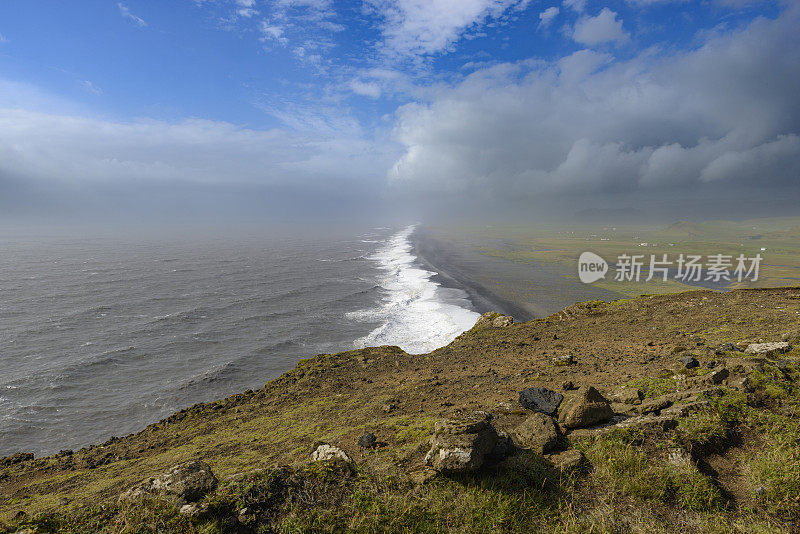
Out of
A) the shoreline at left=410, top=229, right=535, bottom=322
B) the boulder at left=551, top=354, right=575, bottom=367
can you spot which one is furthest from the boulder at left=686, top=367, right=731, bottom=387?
the shoreline at left=410, top=229, right=535, bottom=322

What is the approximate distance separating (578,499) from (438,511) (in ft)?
7.56

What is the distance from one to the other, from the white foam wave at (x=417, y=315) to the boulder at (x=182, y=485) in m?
20.6

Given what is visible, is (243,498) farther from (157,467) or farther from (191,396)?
(191,396)

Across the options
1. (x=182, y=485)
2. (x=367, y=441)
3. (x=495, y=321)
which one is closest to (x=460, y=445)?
(x=367, y=441)

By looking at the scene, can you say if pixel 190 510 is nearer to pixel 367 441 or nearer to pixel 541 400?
pixel 367 441

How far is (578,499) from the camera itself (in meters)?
5.43

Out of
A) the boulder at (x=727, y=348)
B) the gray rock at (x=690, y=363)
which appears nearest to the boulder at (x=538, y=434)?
the gray rock at (x=690, y=363)

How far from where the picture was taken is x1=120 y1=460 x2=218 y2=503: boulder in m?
5.12

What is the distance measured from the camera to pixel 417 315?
36250 millimetres

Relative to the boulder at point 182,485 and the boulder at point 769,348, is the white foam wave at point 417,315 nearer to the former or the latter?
the boulder at point 769,348

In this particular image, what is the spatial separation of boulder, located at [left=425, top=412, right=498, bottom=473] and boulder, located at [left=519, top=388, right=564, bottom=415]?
265cm

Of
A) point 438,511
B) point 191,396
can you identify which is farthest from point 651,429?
point 191,396

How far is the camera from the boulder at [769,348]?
9.55 m

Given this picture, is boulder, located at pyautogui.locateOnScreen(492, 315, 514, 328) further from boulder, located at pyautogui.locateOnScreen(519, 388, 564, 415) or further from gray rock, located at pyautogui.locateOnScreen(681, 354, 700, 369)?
boulder, located at pyautogui.locateOnScreen(519, 388, 564, 415)
